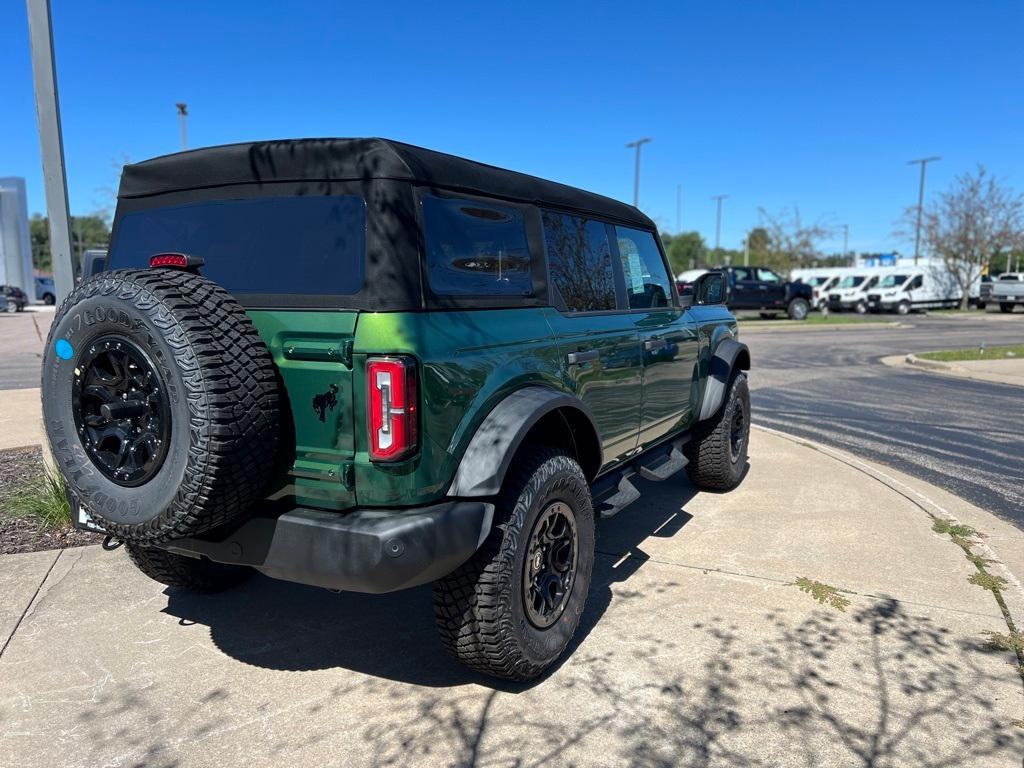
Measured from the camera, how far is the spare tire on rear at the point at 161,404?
2354mm

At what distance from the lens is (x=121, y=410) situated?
254 centimetres

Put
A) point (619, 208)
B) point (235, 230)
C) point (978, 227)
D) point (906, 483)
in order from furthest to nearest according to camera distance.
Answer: point (978, 227) → point (906, 483) → point (619, 208) → point (235, 230)

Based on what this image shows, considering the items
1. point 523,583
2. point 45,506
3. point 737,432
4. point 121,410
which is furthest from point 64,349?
point 737,432

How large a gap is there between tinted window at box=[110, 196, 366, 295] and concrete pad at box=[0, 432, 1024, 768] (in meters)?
1.58

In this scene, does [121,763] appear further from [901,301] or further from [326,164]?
[901,301]

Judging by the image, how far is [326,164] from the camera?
273 cm

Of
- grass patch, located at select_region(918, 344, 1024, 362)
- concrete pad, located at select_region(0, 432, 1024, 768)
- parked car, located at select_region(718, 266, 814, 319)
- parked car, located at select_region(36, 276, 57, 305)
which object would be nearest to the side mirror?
concrete pad, located at select_region(0, 432, 1024, 768)

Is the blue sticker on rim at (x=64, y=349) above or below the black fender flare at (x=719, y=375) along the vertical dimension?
above

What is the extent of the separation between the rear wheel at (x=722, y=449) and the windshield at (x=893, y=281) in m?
35.5

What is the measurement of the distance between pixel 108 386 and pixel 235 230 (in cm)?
79

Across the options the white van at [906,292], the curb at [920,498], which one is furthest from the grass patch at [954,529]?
the white van at [906,292]

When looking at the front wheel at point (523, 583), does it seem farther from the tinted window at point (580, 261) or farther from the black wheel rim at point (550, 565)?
the tinted window at point (580, 261)

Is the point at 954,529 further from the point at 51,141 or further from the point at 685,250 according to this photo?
the point at 685,250

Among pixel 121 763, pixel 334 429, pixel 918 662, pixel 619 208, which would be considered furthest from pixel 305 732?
pixel 619 208
